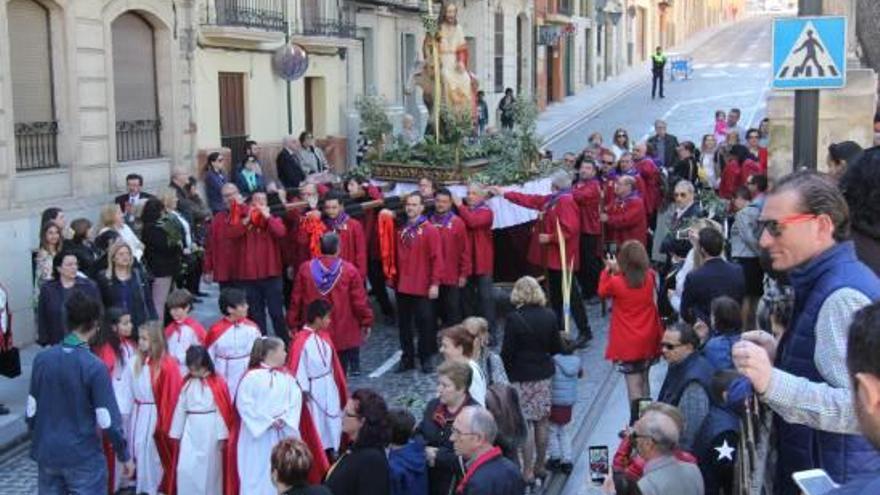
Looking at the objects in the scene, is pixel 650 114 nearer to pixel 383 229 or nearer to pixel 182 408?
pixel 383 229

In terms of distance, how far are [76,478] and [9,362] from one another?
372 cm

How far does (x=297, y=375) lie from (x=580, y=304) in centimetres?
501

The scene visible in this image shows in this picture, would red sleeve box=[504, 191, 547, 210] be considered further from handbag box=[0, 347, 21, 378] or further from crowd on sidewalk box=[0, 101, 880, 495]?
handbag box=[0, 347, 21, 378]

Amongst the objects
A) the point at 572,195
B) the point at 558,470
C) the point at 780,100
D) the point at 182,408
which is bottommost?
the point at 558,470

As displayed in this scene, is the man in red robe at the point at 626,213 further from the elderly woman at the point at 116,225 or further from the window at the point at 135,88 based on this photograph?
the window at the point at 135,88

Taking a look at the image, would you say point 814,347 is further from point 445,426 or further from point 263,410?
point 263,410

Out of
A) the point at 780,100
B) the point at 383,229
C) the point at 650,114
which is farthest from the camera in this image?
the point at 650,114

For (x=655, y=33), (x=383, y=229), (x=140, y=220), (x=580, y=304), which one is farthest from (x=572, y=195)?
(x=655, y=33)

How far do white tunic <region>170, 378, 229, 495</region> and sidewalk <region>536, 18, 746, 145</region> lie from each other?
22491 millimetres

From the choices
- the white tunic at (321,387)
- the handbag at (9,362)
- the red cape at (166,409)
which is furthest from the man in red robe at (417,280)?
the red cape at (166,409)

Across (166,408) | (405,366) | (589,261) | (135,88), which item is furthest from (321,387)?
(135,88)

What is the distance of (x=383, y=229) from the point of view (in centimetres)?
1298

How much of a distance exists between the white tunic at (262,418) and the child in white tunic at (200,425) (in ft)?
0.63

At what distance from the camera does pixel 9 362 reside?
10.6 metres
